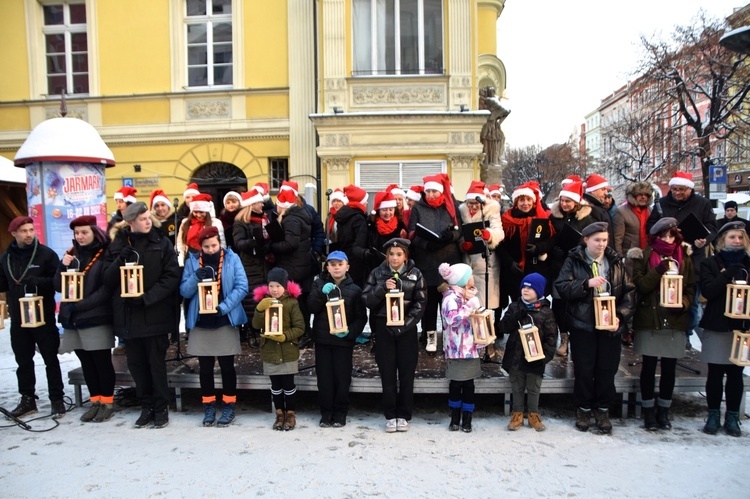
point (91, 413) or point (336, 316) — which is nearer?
point (336, 316)

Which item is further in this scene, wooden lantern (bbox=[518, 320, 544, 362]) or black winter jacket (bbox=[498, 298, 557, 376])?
black winter jacket (bbox=[498, 298, 557, 376])

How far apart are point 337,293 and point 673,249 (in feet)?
9.96

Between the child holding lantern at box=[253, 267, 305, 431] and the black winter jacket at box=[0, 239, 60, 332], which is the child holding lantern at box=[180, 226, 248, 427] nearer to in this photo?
the child holding lantern at box=[253, 267, 305, 431]

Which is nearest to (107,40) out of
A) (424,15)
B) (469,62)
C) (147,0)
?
(147,0)

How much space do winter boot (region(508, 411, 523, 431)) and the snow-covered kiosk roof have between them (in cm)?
795

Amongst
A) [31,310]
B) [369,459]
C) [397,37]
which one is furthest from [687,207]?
[397,37]

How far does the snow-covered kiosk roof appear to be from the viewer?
9.80 metres

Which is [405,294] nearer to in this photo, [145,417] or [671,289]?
[671,289]

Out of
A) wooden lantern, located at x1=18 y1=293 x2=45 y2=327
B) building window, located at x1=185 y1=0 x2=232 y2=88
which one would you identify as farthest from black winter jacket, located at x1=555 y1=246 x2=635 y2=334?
building window, located at x1=185 y1=0 x2=232 y2=88

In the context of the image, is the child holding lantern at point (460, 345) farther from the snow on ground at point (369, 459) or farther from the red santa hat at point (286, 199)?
the red santa hat at point (286, 199)

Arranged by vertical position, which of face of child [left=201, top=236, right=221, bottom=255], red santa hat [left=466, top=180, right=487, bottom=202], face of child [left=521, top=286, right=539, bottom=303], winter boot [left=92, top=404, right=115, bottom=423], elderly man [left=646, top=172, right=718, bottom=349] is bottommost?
winter boot [left=92, top=404, right=115, bottom=423]

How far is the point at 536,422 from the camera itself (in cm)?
555

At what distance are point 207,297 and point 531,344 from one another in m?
2.89

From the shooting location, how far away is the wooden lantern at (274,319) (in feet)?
17.9
